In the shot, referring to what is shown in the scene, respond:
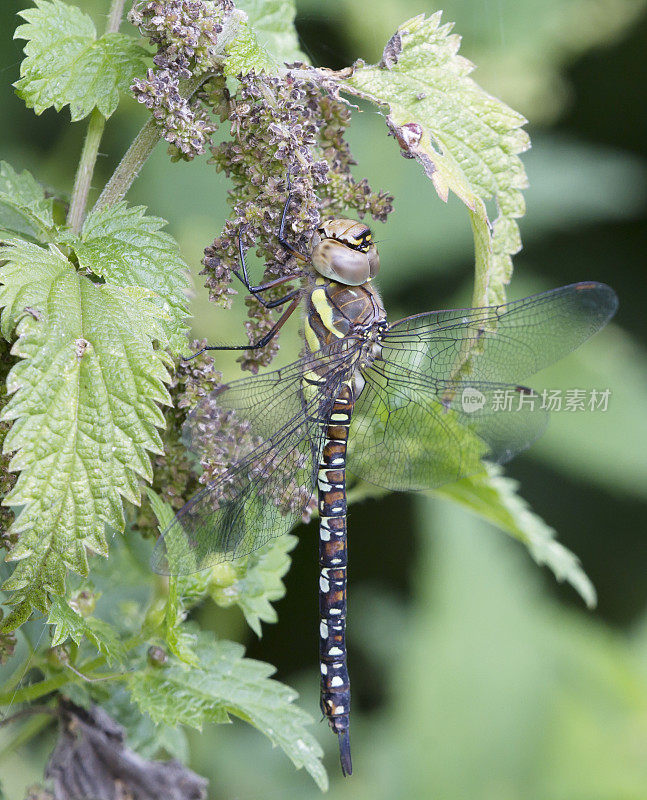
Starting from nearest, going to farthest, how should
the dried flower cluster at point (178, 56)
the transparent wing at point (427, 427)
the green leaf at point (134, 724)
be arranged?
the dried flower cluster at point (178, 56)
the green leaf at point (134, 724)
the transparent wing at point (427, 427)

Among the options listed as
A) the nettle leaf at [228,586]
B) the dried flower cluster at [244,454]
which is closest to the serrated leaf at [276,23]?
Result: the dried flower cluster at [244,454]

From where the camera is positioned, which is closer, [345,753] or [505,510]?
[345,753]

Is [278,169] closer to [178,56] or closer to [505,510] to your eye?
[178,56]

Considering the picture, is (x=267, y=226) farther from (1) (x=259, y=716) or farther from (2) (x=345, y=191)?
(1) (x=259, y=716)

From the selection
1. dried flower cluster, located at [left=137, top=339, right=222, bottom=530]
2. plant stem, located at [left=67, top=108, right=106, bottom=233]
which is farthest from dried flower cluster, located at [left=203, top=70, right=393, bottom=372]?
plant stem, located at [left=67, top=108, right=106, bottom=233]

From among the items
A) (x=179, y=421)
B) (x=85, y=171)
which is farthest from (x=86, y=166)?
(x=179, y=421)

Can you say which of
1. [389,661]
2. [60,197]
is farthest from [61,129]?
[389,661]

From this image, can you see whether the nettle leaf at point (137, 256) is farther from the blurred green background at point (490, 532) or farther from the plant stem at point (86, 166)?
the blurred green background at point (490, 532)
